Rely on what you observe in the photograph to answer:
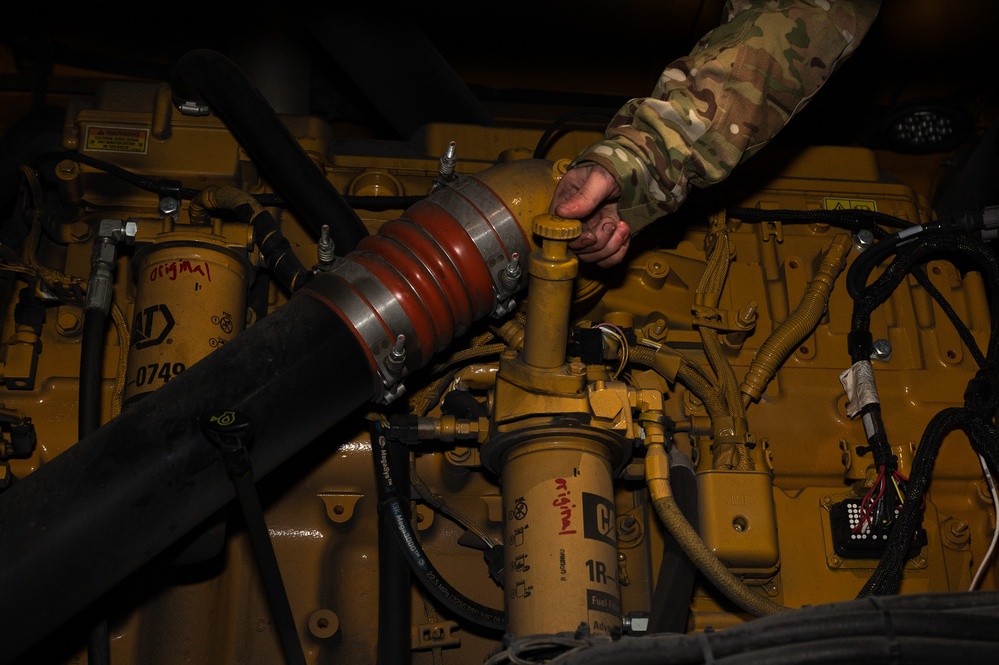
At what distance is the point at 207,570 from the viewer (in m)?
2.27

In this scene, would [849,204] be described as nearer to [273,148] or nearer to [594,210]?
[594,210]

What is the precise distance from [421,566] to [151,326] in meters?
0.74

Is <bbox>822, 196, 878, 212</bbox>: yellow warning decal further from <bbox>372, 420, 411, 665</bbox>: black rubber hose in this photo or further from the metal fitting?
the metal fitting

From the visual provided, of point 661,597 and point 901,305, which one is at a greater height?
point 901,305

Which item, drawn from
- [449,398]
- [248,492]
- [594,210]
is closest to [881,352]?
[594,210]

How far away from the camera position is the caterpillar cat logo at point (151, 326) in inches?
83.7

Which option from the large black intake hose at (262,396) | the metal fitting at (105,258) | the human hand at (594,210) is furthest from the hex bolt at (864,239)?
the metal fitting at (105,258)

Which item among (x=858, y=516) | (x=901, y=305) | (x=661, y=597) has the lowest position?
(x=661, y=597)

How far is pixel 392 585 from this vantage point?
2.12 meters

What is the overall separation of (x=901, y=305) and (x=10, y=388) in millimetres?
2111

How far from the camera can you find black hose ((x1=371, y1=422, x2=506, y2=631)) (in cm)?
211

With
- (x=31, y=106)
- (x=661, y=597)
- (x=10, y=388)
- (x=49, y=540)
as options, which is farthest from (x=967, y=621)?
(x=31, y=106)

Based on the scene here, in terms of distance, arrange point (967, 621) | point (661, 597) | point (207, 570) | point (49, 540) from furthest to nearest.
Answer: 1. point (207, 570)
2. point (661, 597)
3. point (49, 540)
4. point (967, 621)

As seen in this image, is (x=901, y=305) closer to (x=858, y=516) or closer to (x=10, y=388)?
(x=858, y=516)
